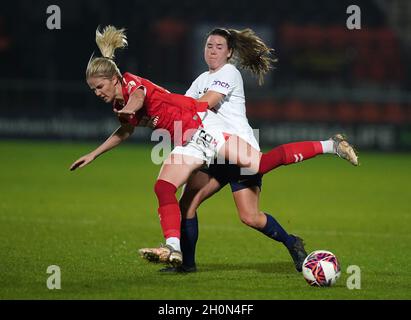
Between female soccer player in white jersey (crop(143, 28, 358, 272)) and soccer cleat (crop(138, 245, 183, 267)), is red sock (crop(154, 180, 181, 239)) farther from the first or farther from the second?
female soccer player in white jersey (crop(143, 28, 358, 272))

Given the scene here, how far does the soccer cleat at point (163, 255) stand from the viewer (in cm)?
663

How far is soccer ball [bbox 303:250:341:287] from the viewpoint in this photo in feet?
23.6

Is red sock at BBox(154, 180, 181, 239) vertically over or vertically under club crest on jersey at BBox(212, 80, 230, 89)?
under

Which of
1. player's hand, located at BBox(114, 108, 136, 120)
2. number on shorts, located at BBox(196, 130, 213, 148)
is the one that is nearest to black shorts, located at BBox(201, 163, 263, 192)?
number on shorts, located at BBox(196, 130, 213, 148)

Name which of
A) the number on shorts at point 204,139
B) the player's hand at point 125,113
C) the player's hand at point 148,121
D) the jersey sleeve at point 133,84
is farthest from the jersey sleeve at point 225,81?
the player's hand at point 125,113

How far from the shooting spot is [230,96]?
786 cm

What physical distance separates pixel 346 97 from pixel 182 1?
17.9ft

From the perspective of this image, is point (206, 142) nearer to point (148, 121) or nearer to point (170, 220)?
point (148, 121)

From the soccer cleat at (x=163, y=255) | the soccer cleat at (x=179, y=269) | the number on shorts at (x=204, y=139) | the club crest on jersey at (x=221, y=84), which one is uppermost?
the club crest on jersey at (x=221, y=84)

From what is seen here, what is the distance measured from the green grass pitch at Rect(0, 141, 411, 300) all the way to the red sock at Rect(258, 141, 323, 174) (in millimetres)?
895

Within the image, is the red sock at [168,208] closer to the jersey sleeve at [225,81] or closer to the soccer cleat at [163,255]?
the soccer cleat at [163,255]

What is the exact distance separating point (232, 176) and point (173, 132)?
2.26 ft

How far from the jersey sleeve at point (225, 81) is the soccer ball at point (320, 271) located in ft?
4.82
